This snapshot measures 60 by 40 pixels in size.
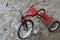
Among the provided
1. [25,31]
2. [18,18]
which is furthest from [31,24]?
[18,18]

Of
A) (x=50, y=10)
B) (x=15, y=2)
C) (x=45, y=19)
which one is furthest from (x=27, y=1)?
(x=45, y=19)

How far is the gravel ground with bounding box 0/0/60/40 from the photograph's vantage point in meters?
2.10

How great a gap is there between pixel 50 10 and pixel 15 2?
0.64m

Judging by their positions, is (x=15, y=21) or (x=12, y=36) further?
(x=15, y=21)

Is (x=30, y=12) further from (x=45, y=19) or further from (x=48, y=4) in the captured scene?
(x=48, y=4)

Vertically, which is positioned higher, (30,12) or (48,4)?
(30,12)

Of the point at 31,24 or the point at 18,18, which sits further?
the point at 18,18

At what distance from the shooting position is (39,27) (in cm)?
220

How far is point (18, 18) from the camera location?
7.75 feet

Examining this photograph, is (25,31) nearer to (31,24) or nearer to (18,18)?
(31,24)

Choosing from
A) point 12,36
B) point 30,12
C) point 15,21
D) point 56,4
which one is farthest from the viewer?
point 56,4

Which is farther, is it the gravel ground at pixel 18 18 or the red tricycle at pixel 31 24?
the gravel ground at pixel 18 18

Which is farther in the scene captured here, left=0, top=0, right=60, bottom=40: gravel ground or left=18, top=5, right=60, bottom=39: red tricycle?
left=0, top=0, right=60, bottom=40: gravel ground

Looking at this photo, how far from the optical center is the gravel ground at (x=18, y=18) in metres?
2.10
